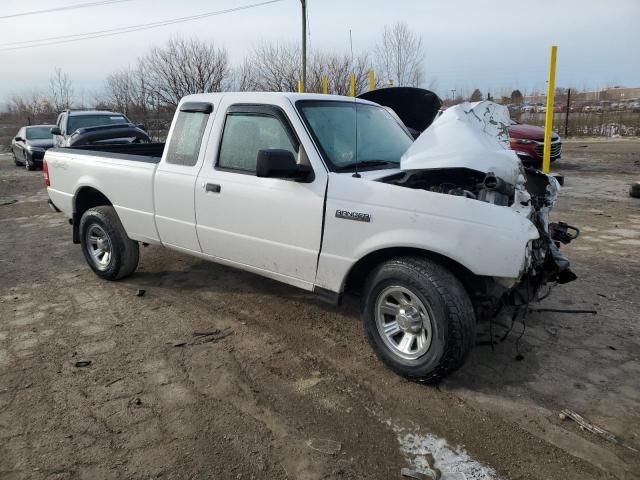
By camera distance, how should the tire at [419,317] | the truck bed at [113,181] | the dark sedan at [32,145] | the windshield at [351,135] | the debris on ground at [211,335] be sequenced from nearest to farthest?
1. the tire at [419,317]
2. the windshield at [351,135]
3. the debris on ground at [211,335]
4. the truck bed at [113,181]
5. the dark sedan at [32,145]

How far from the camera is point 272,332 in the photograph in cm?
435

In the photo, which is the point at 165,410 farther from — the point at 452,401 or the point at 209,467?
the point at 452,401

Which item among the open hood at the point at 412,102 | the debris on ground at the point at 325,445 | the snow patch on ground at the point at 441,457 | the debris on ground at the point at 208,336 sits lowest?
the debris on ground at the point at 325,445

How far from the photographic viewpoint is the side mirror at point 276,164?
11.6 feet

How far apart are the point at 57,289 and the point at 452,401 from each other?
431cm

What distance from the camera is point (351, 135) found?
4242mm

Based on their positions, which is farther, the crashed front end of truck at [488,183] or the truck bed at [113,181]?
the truck bed at [113,181]

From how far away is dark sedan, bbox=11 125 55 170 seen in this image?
17109 mm

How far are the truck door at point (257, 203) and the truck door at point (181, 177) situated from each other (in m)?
0.14

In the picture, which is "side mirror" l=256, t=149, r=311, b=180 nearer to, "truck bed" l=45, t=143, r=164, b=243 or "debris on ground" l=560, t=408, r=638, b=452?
"truck bed" l=45, t=143, r=164, b=243

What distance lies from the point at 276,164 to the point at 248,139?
0.87 metres

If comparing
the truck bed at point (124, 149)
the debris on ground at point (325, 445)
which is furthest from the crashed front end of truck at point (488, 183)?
the truck bed at point (124, 149)

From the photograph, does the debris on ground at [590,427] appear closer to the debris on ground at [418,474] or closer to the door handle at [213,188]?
the debris on ground at [418,474]

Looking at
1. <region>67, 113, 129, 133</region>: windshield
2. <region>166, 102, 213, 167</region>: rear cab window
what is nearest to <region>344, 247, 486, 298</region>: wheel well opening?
<region>166, 102, 213, 167</region>: rear cab window
